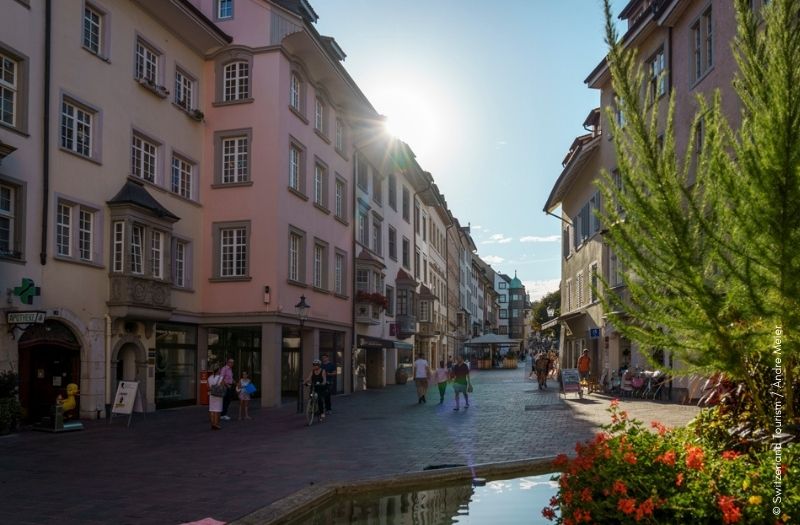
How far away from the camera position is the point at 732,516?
462cm

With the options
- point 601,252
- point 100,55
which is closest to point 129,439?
point 100,55

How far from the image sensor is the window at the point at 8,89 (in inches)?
722

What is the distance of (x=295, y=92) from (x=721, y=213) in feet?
88.9

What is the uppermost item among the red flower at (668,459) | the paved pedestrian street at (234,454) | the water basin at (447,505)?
the red flower at (668,459)

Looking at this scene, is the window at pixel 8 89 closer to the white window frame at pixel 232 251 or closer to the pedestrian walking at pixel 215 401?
the pedestrian walking at pixel 215 401

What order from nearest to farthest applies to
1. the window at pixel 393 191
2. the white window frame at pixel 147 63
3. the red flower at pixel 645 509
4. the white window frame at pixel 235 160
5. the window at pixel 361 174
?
the red flower at pixel 645 509, the white window frame at pixel 147 63, the white window frame at pixel 235 160, the window at pixel 361 174, the window at pixel 393 191

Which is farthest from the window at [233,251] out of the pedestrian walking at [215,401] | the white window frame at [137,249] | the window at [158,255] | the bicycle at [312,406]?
the pedestrian walking at [215,401]

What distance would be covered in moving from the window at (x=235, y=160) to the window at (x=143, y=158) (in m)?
3.53

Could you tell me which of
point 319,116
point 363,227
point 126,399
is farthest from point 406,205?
point 126,399

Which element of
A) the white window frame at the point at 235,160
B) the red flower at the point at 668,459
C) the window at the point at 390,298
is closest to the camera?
the red flower at the point at 668,459

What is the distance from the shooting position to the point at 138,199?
22766 mm

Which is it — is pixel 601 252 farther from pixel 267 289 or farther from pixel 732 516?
pixel 732 516

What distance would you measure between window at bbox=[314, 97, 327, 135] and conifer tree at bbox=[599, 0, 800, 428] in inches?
1127

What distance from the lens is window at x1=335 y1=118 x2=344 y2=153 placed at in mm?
35781
